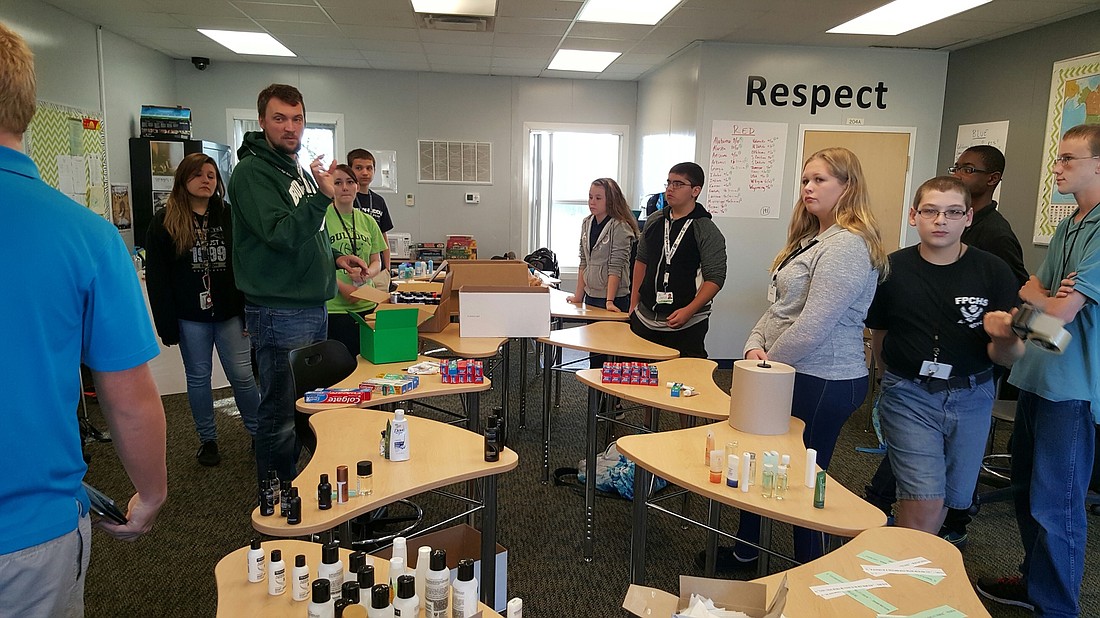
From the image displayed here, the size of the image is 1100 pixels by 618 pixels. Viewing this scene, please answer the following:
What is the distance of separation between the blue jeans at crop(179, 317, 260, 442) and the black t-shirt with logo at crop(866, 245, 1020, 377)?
3117 millimetres

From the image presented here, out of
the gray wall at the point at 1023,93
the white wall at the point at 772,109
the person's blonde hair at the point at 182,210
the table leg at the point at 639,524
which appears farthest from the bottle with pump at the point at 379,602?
the white wall at the point at 772,109

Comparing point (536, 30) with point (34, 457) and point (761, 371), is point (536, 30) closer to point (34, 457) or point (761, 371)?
point (761, 371)

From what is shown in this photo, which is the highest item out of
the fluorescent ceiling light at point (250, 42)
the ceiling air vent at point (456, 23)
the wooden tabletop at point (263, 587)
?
the fluorescent ceiling light at point (250, 42)

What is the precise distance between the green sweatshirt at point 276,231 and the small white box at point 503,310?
84cm

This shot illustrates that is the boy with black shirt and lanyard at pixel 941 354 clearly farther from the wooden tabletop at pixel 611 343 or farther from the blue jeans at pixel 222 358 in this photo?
the blue jeans at pixel 222 358

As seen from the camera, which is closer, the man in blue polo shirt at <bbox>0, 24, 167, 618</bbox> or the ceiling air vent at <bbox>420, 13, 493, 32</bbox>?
the man in blue polo shirt at <bbox>0, 24, 167, 618</bbox>

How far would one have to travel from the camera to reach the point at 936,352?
216cm

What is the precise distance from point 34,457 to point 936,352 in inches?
90.8

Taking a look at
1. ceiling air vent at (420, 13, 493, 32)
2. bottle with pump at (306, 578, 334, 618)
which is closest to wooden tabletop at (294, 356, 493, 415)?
bottle with pump at (306, 578, 334, 618)

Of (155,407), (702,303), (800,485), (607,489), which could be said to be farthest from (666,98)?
(155,407)

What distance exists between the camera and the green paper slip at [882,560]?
4.79ft

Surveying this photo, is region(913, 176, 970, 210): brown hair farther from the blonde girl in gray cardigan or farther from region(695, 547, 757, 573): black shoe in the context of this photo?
the blonde girl in gray cardigan

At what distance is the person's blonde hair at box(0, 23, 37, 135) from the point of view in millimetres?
1018

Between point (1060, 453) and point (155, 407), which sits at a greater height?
point (155, 407)
